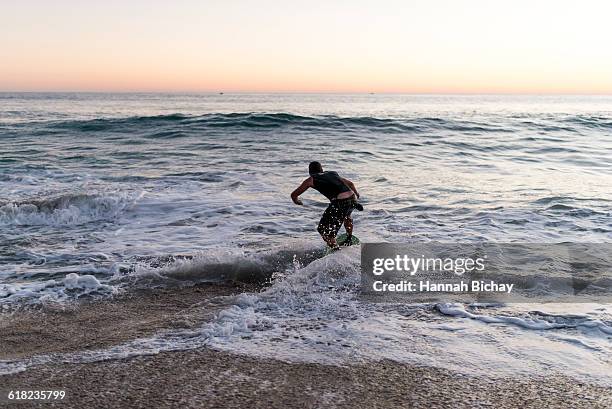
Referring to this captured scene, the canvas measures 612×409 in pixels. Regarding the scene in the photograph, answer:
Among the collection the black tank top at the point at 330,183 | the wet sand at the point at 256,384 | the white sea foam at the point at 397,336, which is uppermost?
the black tank top at the point at 330,183

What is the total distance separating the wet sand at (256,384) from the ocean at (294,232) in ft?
0.71

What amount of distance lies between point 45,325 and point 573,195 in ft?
41.9

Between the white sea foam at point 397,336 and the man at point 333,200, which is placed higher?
the man at point 333,200

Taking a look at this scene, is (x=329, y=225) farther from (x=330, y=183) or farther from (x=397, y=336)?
(x=397, y=336)

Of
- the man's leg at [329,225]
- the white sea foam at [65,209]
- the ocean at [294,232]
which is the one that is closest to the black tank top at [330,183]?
the man's leg at [329,225]

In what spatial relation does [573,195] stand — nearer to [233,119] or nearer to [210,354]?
[210,354]

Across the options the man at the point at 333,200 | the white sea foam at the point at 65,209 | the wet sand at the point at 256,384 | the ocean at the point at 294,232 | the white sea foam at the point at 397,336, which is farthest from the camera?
the white sea foam at the point at 65,209

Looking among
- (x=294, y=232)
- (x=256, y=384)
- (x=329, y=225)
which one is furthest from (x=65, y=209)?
(x=256, y=384)

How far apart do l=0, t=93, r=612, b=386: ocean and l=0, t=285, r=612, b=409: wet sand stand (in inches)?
8.5

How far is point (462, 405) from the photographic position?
4055 millimetres

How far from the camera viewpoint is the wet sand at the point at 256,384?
13.4ft

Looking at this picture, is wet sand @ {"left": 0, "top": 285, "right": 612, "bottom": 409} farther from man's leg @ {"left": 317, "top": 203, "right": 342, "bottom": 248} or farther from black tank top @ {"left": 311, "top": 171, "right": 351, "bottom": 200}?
black tank top @ {"left": 311, "top": 171, "right": 351, "bottom": 200}

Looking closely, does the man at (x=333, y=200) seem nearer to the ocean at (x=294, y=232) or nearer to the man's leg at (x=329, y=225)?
the man's leg at (x=329, y=225)

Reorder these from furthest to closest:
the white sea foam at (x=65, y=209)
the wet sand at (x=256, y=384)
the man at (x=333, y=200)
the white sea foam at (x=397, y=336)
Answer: the white sea foam at (x=65, y=209), the man at (x=333, y=200), the white sea foam at (x=397, y=336), the wet sand at (x=256, y=384)
